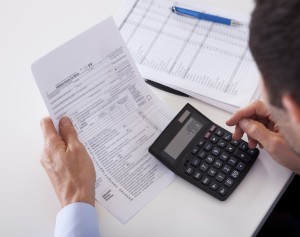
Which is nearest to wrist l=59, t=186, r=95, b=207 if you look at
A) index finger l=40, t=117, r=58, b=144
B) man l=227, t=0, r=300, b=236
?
index finger l=40, t=117, r=58, b=144

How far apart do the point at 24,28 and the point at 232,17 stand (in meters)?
0.50

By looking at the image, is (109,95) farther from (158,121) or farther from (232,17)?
(232,17)

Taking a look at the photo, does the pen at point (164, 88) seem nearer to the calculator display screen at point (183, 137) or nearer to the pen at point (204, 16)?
the calculator display screen at point (183, 137)

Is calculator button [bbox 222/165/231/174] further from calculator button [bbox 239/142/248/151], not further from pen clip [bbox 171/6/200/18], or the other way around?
pen clip [bbox 171/6/200/18]

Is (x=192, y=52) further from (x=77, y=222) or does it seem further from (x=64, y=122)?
(x=77, y=222)

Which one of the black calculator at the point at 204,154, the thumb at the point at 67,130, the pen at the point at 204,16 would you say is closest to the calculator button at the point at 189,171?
the black calculator at the point at 204,154

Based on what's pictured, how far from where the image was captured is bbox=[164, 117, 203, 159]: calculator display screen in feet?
2.49

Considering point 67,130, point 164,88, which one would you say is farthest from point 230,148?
point 67,130

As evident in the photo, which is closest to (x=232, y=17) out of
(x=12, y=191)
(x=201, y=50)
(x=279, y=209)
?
(x=201, y=50)

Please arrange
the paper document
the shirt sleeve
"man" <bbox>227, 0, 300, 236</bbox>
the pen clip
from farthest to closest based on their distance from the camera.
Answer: the pen clip, the paper document, the shirt sleeve, "man" <bbox>227, 0, 300, 236</bbox>

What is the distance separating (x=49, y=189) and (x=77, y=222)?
0.11 metres

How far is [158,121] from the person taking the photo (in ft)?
2.65

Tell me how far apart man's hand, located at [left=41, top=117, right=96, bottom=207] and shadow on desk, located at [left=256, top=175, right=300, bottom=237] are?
1.38 ft

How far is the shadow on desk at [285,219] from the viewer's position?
881 millimetres
